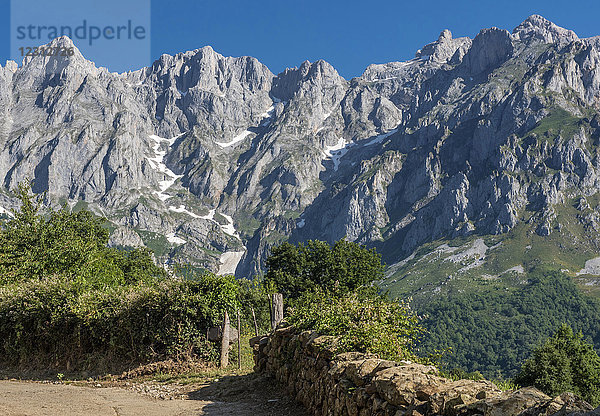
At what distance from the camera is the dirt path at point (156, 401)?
39.3ft

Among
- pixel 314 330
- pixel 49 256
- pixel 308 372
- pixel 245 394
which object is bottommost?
pixel 245 394

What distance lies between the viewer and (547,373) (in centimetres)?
5028

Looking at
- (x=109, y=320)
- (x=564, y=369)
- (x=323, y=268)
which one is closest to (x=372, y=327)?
(x=109, y=320)

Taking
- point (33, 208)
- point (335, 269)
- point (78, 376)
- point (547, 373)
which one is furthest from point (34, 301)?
point (547, 373)

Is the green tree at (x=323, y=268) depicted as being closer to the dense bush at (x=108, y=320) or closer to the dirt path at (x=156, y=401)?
the dense bush at (x=108, y=320)

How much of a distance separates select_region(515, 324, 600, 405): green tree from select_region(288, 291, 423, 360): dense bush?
46.2 meters

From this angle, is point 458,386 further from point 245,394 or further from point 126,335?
point 126,335

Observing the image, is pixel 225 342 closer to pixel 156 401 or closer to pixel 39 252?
pixel 156 401

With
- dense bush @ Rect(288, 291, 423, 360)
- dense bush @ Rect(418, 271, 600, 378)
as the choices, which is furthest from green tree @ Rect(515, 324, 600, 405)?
dense bush @ Rect(418, 271, 600, 378)

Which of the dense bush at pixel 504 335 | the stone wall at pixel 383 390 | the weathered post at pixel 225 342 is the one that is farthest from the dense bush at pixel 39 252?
the dense bush at pixel 504 335

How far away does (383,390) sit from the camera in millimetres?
6887

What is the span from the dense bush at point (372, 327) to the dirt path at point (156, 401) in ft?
8.11

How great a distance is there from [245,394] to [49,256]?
849 inches

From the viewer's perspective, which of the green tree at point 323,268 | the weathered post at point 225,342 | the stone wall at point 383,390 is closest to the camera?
the stone wall at point 383,390
